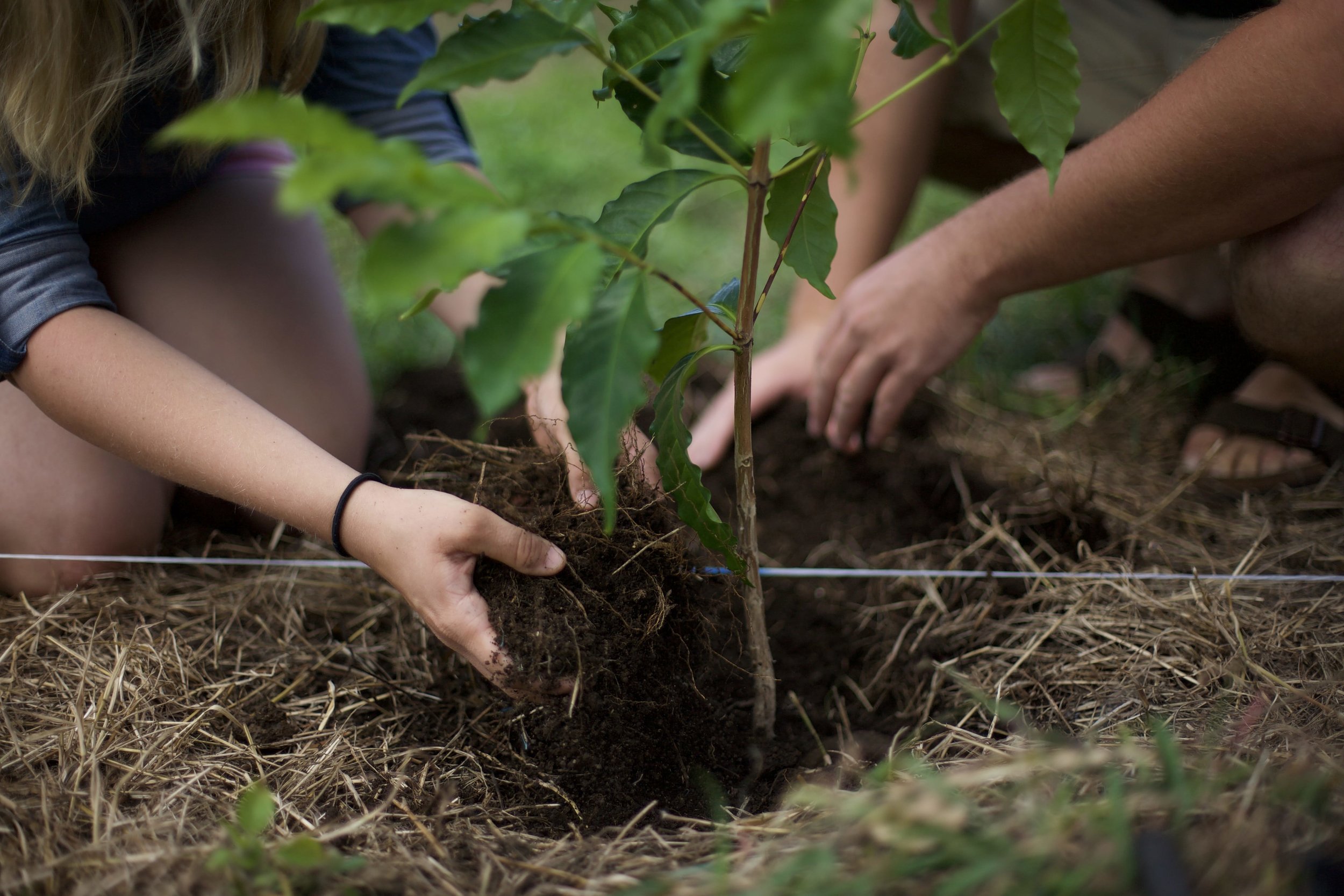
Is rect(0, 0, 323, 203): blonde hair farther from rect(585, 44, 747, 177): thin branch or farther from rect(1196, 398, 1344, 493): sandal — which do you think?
rect(1196, 398, 1344, 493): sandal

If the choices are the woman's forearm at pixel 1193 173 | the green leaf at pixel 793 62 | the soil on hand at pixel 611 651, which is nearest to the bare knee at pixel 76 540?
the soil on hand at pixel 611 651

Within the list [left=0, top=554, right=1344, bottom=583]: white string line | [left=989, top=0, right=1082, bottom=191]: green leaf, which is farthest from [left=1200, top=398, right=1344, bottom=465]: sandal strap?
[left=989, top=0, right=1082, bottom=191]: green leaf

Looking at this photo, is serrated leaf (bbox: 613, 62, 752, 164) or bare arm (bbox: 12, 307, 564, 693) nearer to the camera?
serrated leaf (bbox: 613, 62, 752, 164)

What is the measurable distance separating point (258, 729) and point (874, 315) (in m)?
1.23

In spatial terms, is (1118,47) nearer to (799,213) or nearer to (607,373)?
(799,213)

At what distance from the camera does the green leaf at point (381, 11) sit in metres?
0.81

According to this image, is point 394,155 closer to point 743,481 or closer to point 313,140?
point 313,140

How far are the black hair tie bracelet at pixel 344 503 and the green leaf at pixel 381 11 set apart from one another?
0.55 m

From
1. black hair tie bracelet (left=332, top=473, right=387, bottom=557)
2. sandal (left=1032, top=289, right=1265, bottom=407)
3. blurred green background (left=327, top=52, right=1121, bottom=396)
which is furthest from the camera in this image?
blurred green background (left=327, top=52, right=1121, bottom=396)

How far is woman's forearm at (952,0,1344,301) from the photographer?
47.4 inches

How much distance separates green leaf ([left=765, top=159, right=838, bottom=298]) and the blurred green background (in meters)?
0.96

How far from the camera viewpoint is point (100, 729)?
1.17 m

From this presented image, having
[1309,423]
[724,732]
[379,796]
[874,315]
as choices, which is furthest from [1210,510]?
[379,796]

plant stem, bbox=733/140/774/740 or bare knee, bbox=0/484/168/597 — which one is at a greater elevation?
plant stem, bbox=733/140/774/740
